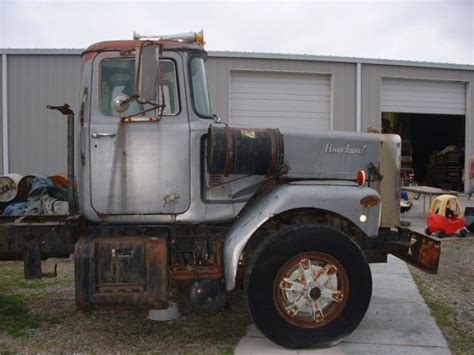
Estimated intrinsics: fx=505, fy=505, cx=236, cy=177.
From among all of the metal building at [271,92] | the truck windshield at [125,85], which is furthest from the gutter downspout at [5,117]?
the truck windshield at [125,85]

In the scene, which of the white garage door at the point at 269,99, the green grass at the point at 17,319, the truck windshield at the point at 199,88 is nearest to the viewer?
the truck windshield at the point at 199,88

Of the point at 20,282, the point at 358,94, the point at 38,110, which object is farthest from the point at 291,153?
the point at 358,94

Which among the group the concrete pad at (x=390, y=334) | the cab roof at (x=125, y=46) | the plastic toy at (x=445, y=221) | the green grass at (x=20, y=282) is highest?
the cab roof at (x=125, y=46)

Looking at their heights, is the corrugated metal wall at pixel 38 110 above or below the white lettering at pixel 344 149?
above

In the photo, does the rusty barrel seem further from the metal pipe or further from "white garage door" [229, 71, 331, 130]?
"white garage door" [229, 71, 331, 130]

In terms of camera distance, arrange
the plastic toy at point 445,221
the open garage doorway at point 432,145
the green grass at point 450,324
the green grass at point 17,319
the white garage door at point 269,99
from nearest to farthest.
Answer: the green grass at point 450,324 < the green grass at point 17,319 < the plastic toy at point 445,221 < the white garage door at point 269,99 < the open garage doorway at point 432,145

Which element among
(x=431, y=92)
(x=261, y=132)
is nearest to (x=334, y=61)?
(x=431, y=92)

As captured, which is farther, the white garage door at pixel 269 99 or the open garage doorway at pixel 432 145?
the open garage doorway at pixel 432 145

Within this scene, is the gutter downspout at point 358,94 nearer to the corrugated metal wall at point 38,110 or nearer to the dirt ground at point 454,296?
the dirt ground at point 454,296

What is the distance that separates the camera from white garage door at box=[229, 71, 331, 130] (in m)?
15.4

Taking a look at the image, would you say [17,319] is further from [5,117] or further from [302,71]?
[302,71]

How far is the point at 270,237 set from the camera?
162 inches

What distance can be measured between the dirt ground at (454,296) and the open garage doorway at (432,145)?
44.6 feet

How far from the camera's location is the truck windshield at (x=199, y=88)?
426 cm
